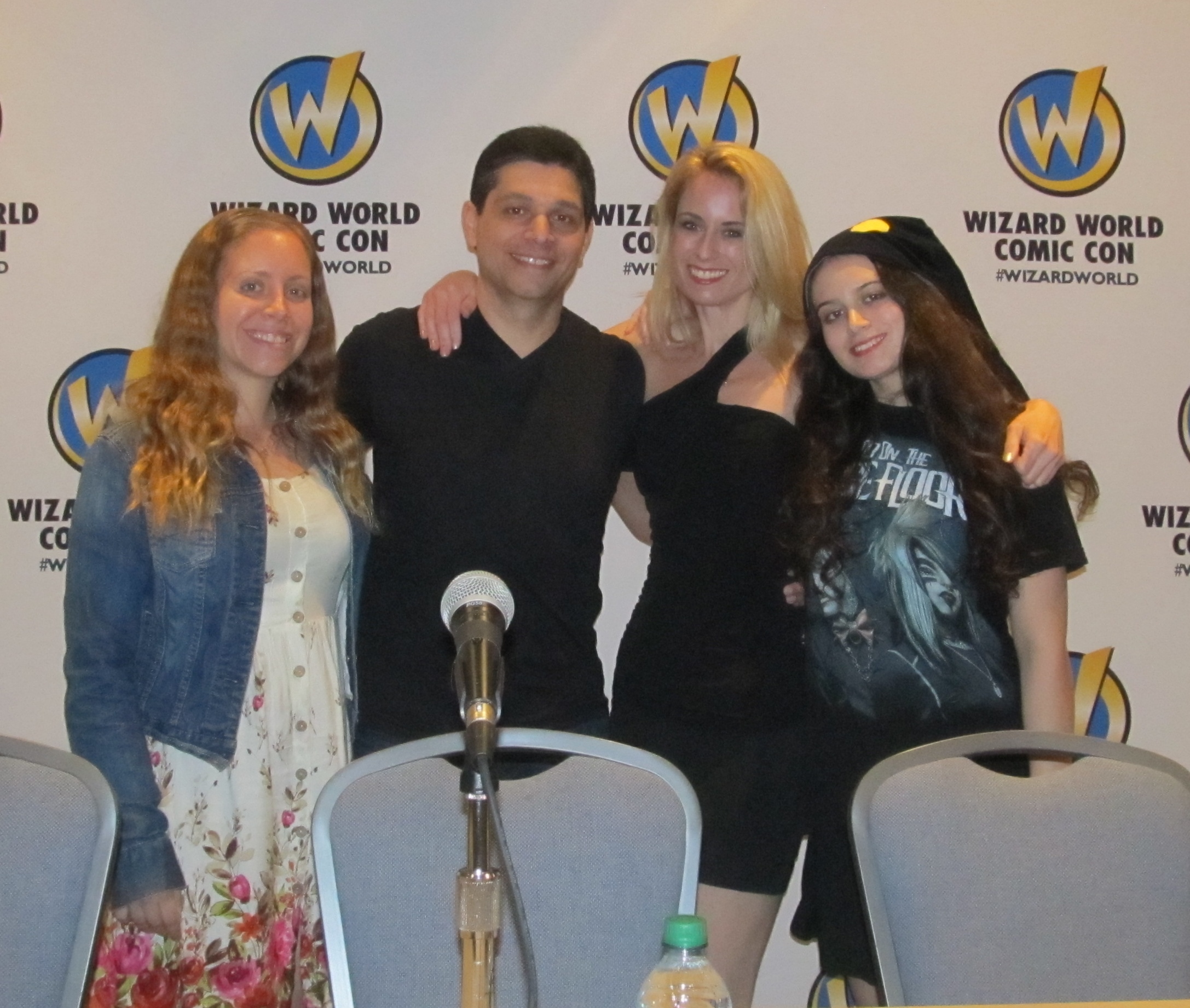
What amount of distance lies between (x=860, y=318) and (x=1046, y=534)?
1.69 feet

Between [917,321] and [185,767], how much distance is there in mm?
1526

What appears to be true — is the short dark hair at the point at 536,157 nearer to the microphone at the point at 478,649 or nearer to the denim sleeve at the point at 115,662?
the denim sleeve at the point at 115,662

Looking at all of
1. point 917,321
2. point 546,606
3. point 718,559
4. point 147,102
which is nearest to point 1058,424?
point 917,321

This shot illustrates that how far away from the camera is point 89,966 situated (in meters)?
1.55

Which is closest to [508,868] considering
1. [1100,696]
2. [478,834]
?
[478,834]

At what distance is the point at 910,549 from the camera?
2193mm

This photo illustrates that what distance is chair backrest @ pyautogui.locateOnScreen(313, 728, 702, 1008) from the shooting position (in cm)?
162

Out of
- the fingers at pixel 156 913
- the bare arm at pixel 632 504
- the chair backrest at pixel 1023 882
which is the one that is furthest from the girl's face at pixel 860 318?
the fingers at pixel 156 913

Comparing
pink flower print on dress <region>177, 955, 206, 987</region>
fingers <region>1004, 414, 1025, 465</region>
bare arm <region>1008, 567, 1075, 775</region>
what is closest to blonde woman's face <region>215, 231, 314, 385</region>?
pink flower print on dress <region>177, 955, 206, 987</region>

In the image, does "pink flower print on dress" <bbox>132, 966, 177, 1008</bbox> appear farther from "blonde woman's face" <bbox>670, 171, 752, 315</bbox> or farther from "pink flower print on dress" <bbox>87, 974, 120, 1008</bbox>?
"blonde woman's face" <bbox>670, 171, 752, 315</bbox>

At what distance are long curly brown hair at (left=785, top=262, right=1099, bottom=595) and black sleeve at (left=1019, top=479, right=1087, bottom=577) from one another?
0.02 m

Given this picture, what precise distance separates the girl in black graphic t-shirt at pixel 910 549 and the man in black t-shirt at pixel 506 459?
0.46 m

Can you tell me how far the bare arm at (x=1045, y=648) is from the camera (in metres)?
2.14

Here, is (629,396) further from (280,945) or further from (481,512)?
(280,945)
